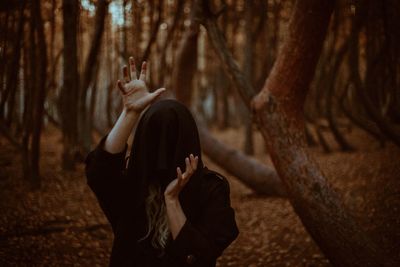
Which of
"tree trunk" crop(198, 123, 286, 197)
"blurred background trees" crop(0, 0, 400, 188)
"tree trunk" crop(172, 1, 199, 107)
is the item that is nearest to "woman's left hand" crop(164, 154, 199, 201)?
"blurred background trees" crop(0, 0, 400, 188)

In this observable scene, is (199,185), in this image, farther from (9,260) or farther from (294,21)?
(9,260)

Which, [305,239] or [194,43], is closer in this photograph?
[305,239]

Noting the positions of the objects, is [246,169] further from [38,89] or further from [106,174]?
[106,174]

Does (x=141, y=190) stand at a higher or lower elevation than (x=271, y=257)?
higher

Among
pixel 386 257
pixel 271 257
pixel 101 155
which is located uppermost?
pixel 101 155

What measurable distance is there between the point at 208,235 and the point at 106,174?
664mm

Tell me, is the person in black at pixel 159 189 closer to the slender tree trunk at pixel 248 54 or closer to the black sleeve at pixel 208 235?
the black sleeve at pixel 208 235

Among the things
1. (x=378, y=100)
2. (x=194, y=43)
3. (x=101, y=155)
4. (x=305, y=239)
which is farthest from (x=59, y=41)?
(x=101, y=155)

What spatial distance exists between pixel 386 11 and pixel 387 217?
248 centimetres

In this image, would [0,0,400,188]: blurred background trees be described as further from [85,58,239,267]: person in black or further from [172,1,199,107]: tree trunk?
[85,58,239,267]: person in black

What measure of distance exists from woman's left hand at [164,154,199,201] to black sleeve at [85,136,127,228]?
325mm

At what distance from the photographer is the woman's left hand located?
2.04m

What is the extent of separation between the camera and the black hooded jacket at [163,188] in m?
2.11

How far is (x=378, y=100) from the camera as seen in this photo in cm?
850
